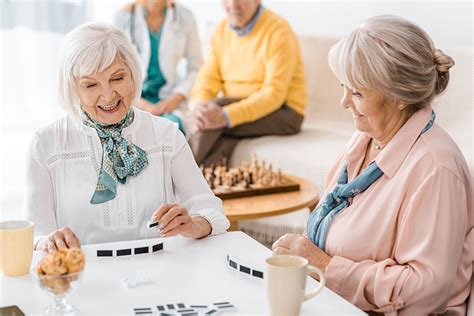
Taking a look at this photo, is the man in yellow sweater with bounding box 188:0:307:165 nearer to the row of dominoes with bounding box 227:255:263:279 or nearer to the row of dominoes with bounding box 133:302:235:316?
the row of dominoes with bounding box 227:255:263:279

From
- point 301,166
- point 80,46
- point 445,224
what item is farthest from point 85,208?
point 301,166

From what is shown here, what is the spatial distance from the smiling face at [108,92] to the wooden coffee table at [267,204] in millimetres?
1022

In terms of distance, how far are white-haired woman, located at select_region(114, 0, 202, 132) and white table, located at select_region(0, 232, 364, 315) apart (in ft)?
8.47

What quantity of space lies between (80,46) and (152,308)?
813 mm

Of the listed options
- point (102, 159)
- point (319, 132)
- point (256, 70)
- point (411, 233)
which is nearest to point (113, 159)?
point (102, 159)

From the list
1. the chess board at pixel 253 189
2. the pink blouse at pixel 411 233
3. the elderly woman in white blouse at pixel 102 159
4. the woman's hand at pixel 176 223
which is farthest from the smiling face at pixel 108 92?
the chess board at pixel 253 189

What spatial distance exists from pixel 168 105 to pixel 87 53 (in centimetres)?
234

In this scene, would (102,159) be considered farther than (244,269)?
Yes

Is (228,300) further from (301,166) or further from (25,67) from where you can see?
(25,67)

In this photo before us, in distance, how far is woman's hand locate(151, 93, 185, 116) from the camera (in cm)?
438

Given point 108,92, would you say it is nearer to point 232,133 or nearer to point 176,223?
point 176,223

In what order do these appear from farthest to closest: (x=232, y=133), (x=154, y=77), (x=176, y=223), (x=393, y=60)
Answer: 1. (x=154, y=77)
2. (x=232, y=133)
3. (x=176, y=223)
4. (x=393, y=60)

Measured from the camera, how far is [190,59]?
4.62 m

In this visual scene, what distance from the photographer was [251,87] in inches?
171
